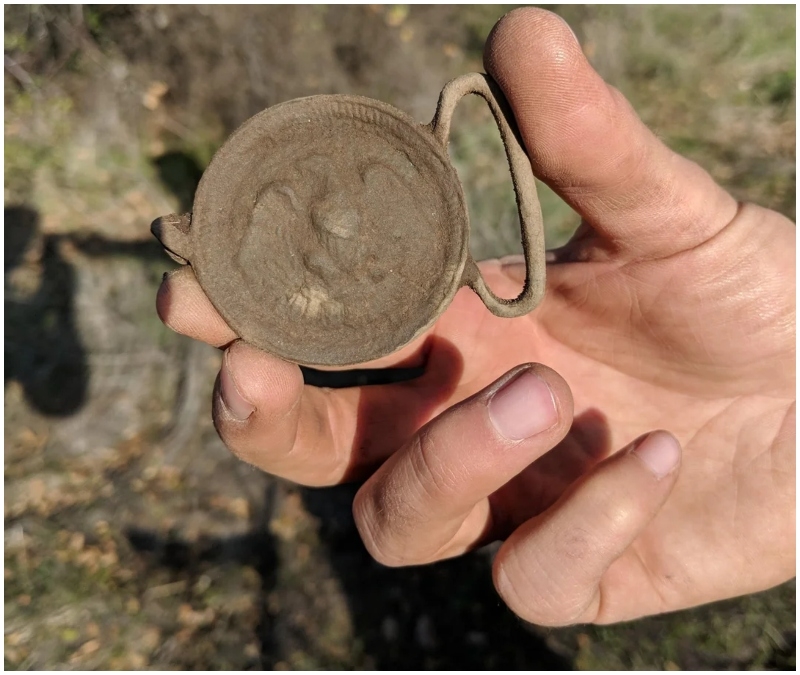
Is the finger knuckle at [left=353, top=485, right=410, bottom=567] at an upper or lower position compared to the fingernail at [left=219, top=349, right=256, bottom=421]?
lower

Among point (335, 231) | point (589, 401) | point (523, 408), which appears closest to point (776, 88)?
point (589, 401)

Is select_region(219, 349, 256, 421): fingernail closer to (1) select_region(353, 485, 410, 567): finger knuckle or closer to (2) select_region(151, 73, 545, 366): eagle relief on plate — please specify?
(2) select_region(151, 73, 545, 366): eagle relief on plate

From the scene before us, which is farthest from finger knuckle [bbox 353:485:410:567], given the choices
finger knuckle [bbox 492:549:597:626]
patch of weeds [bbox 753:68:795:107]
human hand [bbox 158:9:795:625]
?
patch of weeds [bbox 753:68:795:107]

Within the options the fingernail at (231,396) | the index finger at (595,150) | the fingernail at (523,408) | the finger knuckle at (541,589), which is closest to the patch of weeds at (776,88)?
the index finger at (595,150)

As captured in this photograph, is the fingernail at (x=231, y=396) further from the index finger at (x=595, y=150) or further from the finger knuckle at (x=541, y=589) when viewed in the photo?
the index finger at (x=595, y=150)

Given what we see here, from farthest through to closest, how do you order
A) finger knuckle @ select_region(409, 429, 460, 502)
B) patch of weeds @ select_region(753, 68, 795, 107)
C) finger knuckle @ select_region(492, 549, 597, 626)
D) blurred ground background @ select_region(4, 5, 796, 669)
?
patch of weeds @ select_region(753, 68, 795, 107)
blurred ground background @ select_region(4, 5, 796, 669)
finger knuckle @ select_region(492, 549, 597, 626)
finger knuckle @ select_region(409, 429, 460, 502)

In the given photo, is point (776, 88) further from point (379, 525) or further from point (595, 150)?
point (379, 525)
